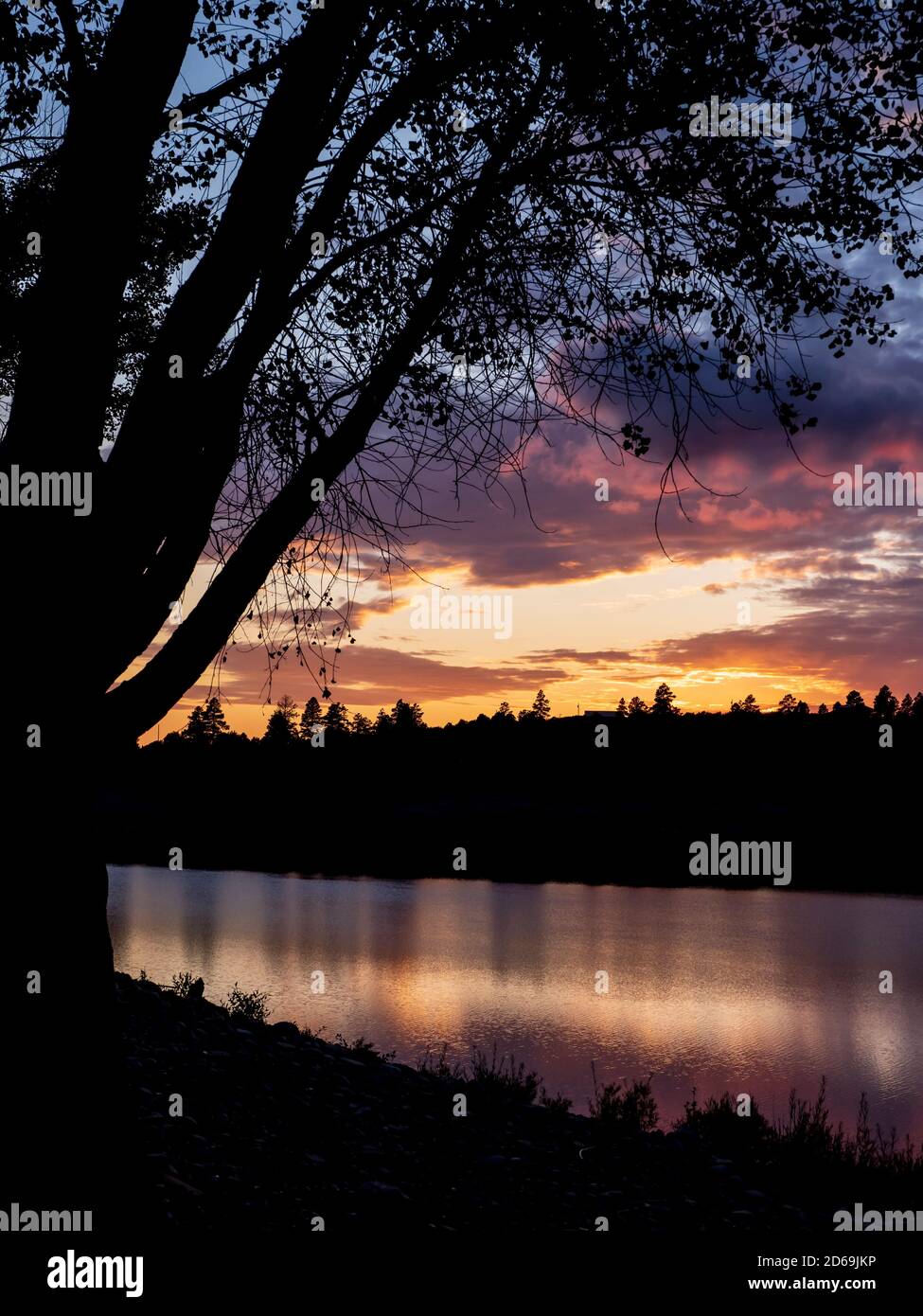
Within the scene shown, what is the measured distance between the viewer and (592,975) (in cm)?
3266

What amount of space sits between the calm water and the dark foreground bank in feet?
14.3

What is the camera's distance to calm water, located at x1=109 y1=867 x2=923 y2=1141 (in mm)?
22031

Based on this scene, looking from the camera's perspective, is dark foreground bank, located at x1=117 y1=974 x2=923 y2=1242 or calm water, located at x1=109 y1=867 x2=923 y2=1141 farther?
calm water, located at x1=109 y1=867 x2=923 y2=1141

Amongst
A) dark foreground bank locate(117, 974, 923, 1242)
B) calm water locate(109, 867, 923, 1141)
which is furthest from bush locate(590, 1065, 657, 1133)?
calm water locate(109, 867, 923, 1141)

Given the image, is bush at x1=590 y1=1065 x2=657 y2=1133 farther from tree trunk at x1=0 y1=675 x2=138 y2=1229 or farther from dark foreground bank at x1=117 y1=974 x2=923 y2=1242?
tree trunk at x1=0 y1=675 x2=138 y2=1229

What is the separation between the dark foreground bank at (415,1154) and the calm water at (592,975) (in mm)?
4344

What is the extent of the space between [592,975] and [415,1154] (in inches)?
974

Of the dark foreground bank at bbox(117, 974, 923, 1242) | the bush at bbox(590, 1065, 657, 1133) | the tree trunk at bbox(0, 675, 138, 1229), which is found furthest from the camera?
the bush at bbox(590, 1065, 657, 1133)

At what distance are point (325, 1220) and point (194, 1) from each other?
752cm

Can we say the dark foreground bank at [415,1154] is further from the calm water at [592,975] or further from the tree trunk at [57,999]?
the calm water at [592,975]

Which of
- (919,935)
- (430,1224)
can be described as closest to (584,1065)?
(430,1224)

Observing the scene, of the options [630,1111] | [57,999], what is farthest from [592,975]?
[57,999]

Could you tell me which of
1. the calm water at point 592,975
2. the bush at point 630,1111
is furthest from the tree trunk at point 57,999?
the calm water at point 592,975

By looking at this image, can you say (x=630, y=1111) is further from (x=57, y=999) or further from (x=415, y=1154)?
(x=57, y=999)
